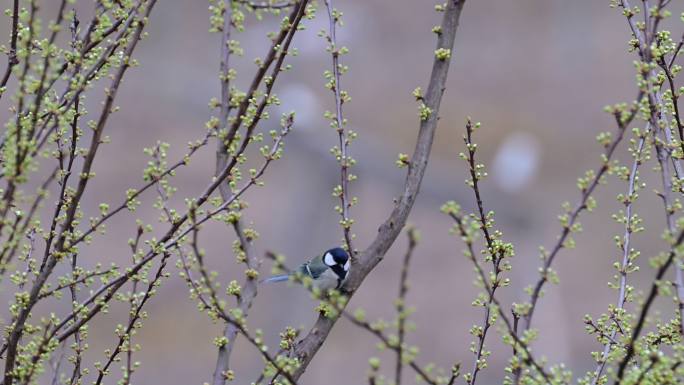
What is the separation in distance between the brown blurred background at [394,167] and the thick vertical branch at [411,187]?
9.23ft

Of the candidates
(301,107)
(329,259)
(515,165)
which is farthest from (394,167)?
(329,259)

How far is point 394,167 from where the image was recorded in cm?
706

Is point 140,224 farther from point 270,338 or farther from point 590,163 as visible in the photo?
point 590,163

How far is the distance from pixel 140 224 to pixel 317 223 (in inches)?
169

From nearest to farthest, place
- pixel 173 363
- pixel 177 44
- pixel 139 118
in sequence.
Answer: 1. pixel 173 363
2. pixel 139 118
3. pixel 177 44

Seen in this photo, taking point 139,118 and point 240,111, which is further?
point 139,118

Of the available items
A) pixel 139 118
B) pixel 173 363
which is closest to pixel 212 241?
pixel 173 363

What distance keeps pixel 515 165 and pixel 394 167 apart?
10.0 ft

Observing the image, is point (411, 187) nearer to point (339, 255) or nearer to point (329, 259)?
point (339, 255)

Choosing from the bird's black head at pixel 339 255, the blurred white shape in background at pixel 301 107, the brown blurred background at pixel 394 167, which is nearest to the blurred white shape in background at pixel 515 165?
the brown blurred background at pixel 394 167

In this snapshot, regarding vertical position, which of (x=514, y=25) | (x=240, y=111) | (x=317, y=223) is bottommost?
(x=240, y=111)

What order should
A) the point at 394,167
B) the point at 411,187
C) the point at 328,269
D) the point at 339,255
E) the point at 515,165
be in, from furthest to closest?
the point at 515,165, the point at 394,167, the point at 328,269, the point at 339,255, the point at 411,187

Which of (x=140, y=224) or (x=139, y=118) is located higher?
(x=139, y=118)

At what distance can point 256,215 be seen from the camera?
33.6 feet
